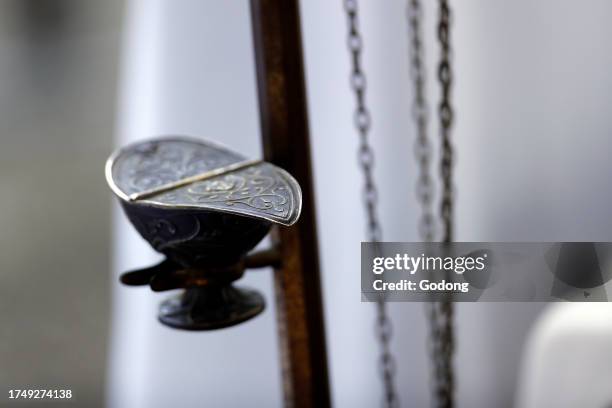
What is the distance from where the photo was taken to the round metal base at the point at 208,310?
2.13ft

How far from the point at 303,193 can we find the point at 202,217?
0.20m

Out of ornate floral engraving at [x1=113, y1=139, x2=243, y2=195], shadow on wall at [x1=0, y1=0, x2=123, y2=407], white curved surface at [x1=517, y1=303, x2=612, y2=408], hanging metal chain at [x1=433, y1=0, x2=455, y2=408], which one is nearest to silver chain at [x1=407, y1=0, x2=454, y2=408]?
hanging metal chain at [x1=433, y1=0, x2=455, y2=408]

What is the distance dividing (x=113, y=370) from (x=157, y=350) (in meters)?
0.13

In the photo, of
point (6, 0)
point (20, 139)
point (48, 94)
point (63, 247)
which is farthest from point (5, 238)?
point (6, 0)

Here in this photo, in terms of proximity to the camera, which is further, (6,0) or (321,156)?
(6,0)

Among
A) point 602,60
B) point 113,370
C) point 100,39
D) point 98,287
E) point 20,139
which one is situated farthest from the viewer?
point 100,39

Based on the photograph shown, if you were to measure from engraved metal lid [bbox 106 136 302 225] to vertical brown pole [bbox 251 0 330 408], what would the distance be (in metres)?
0.06

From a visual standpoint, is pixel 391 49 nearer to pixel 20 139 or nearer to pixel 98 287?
pixel 98 287

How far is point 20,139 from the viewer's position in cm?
188

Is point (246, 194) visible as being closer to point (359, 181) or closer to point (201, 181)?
point (201, 181)

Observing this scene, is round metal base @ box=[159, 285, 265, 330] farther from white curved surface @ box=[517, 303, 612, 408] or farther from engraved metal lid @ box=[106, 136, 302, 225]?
white curved surface @ box=[517, 303, 612, 408]

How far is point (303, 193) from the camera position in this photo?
74 centimetres

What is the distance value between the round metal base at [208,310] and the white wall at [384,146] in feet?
1.40

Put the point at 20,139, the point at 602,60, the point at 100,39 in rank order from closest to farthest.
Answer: the point at 602,60, the point at 20,139, the point at 100,39
